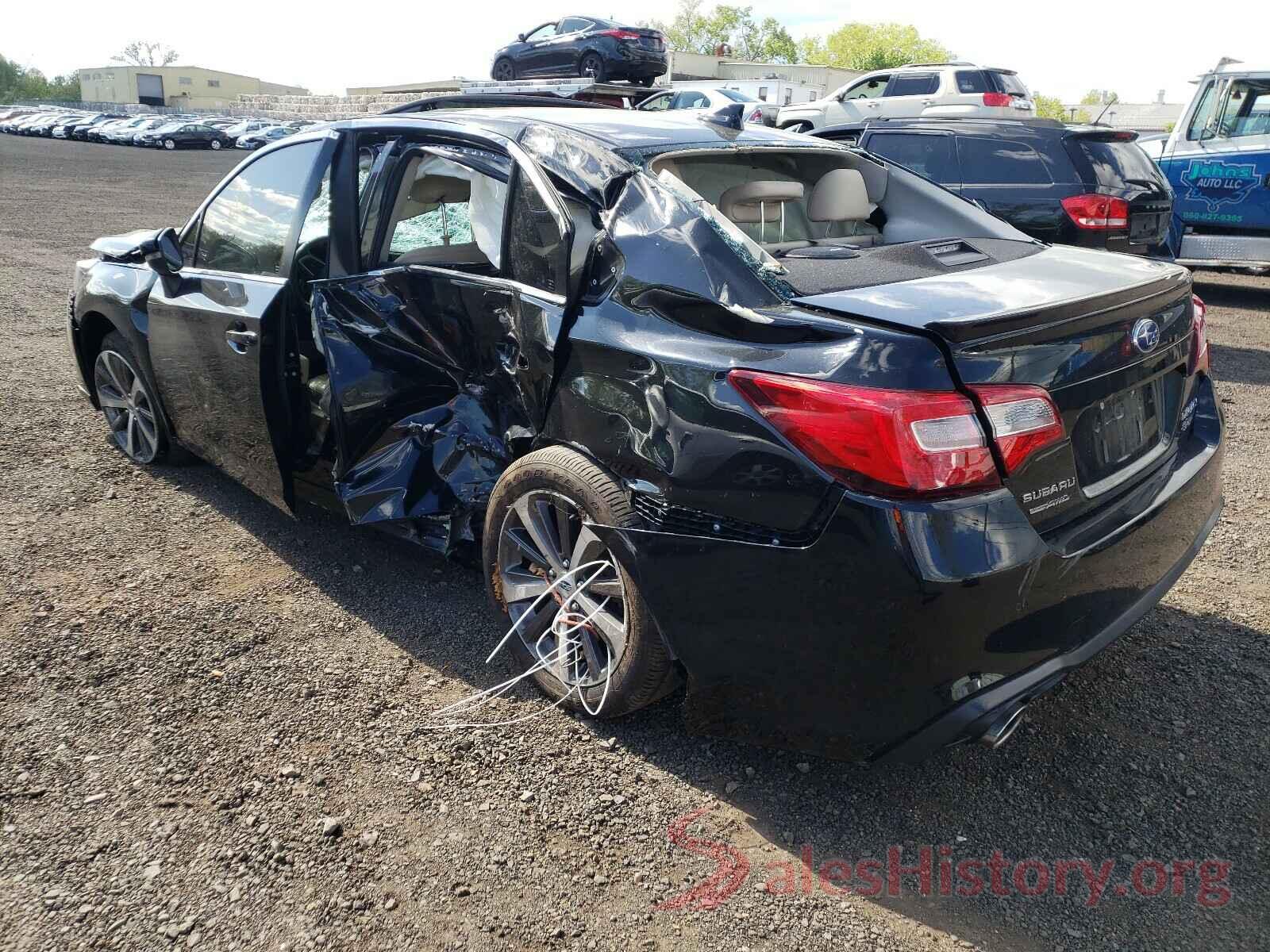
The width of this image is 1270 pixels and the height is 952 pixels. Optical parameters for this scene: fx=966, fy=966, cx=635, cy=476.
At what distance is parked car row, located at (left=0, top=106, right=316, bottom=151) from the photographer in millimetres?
42969

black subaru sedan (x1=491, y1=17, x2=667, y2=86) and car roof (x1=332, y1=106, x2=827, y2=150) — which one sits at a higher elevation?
black subaru sedan (x1=491, y1=17, x2=667, y2=86)

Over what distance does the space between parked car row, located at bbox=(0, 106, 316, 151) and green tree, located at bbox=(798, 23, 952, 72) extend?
216 ft

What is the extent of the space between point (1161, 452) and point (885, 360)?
1.11 meters

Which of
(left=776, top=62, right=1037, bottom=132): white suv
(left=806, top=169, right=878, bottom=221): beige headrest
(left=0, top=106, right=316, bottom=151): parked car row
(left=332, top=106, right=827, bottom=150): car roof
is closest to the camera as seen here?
(left=332, top=106, right=827, bottom=150): car roof

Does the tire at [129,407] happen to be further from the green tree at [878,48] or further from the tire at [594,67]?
the green tree at [878,48]

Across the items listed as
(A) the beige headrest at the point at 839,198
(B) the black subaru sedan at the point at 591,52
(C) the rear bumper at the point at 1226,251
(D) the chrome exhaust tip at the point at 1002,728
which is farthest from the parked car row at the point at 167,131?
(D) the chrome exhaust tip at the point at 1002,728

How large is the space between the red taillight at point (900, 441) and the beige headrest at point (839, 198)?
63.5 inches

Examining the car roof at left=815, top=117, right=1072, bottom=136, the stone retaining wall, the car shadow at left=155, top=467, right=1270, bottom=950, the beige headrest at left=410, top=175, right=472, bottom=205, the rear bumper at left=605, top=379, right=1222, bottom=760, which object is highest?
the stone retaining wall

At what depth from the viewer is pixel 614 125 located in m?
3.21

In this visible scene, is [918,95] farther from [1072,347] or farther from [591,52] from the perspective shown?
[1072,347]

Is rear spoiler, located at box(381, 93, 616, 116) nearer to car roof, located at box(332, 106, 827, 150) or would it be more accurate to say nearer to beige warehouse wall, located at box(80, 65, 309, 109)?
car roof, located at box(332, 106, 827, 150)

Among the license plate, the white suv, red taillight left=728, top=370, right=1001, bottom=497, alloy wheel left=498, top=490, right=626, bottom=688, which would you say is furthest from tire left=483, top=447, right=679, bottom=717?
the white suv

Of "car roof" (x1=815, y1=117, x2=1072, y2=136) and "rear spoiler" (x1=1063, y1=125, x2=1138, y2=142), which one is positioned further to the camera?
"car roof" (x1=815, y1=117, x2=1072, y2=136)

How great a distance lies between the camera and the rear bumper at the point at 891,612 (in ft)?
6.87
